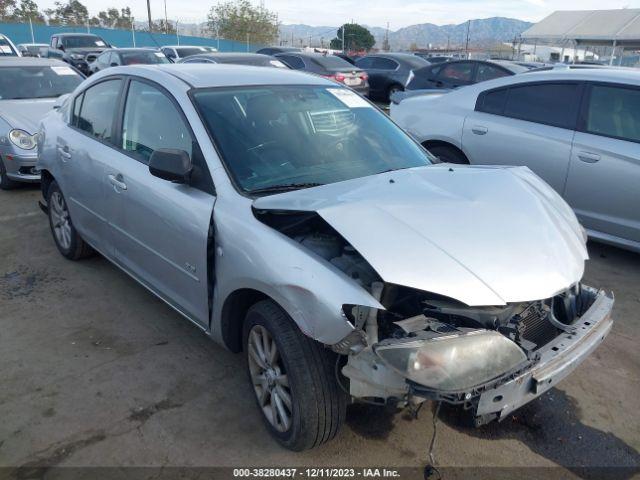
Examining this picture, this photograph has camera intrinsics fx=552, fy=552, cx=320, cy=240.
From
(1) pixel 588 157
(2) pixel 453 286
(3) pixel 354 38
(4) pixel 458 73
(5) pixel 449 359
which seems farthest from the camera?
(3) pixel 354 38

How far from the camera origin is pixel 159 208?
3275 mm

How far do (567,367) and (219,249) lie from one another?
174 centimetres

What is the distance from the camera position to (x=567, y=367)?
243cm

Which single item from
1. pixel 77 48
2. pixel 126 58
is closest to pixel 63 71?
pixel 126 58

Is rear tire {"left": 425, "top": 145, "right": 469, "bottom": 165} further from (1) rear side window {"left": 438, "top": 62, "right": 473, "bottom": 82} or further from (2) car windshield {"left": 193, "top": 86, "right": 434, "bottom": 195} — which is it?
(1) rear side window {"left": 438, "top": 62, "right": 473, "bottom": 82}

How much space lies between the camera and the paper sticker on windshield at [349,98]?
3821 millimetres

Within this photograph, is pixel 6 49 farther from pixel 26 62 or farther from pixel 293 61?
pixel 293 61

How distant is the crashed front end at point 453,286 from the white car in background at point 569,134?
2.24 metres

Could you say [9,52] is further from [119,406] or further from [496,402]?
[496,402]

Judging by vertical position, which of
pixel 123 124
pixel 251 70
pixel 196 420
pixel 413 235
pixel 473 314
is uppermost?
pixel 251 70

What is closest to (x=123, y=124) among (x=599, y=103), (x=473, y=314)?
(x=473, y=314)

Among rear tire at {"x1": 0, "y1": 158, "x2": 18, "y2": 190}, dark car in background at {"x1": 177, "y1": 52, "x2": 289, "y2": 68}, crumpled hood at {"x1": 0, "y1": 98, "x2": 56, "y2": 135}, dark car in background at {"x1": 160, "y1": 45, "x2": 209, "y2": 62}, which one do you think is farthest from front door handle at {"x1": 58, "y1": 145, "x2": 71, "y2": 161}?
dark car in background at {"x1": 160, "y1": 45, "x2": 209, "y2": 62}

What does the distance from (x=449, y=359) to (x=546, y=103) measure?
13.5ft

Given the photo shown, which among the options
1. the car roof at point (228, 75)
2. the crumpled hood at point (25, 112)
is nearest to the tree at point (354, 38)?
the crumpled hood at point (25, 112)
